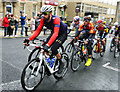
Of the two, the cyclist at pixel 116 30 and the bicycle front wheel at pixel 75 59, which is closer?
the bicycle front wheel at pixel 75 59

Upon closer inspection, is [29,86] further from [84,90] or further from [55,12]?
[55,12]

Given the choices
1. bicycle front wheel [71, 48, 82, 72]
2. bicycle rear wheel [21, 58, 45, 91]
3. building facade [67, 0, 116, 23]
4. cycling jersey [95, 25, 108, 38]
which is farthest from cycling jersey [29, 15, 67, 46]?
building facade [67, 0, 116, 23]

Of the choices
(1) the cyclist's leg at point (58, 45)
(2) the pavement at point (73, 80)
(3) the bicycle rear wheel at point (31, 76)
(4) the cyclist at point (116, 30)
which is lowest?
(2) the pavement at point (73, 80)

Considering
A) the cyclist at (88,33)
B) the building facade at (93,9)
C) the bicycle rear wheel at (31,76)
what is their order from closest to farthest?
1. the bicycle rear wheel at (31,76)
2. the cyclist at (88,33)
3. the building facade at (93,9)

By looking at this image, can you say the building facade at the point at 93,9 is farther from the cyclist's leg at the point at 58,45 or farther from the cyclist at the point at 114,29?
the cyclist's leg at the point at 58,45

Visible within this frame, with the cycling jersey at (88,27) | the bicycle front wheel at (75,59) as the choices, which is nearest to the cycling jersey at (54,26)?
the bicycle front wheel at (75,59)

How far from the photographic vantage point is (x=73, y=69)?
5.34m

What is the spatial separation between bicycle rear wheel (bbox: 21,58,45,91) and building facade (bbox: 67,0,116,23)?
2582cm

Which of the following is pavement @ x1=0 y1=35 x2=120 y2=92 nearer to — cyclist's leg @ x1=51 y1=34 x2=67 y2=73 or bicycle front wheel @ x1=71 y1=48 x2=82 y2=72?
bicycle front wheel @ x1=71 y1=48 x2=82 y2=72

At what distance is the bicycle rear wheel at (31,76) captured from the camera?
11.0ft

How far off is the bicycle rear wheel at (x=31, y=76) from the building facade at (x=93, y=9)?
2582 cm

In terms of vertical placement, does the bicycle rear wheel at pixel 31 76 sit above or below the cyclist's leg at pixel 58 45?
below

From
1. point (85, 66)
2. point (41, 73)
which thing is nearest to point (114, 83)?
point (85, 66)

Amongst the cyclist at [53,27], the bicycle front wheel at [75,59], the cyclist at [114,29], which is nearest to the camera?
the cyclist at [53,27]
